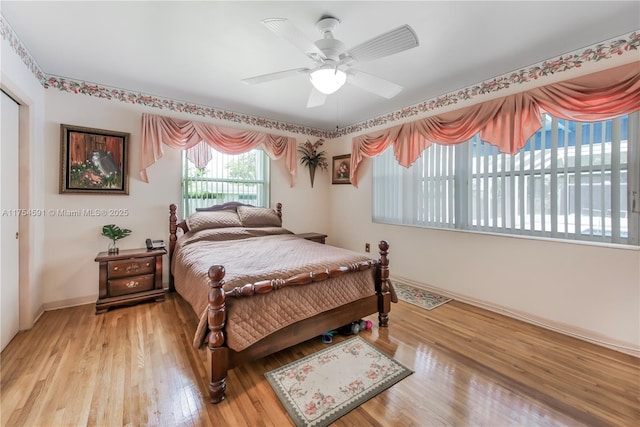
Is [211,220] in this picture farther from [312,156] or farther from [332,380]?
[332,380]

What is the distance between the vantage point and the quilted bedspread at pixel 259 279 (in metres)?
1.69

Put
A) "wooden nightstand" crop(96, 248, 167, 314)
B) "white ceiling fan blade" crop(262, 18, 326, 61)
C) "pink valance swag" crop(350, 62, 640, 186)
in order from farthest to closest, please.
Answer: "wooden nightstand" crop(96, 248, 167, 314)
"pink valance swag" crop(350, 62, 640, 186)
"white ceiling fan blade" crop(262, 18, 326, 61)

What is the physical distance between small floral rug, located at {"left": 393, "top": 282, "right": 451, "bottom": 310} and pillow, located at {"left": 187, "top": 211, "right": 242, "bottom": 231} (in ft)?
7.58

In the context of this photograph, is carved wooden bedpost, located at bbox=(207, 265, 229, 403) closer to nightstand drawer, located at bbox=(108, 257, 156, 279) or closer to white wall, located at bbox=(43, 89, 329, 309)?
nightstand drawer, located at bbox=(108, 257, 156, 279)

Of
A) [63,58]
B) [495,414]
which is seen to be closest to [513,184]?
[495,414]

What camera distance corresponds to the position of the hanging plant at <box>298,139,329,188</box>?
4602 millimetres

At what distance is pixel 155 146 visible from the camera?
320cm

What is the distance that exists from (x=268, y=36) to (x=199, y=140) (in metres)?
1.87

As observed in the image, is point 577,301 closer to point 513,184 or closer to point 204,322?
point 513,184

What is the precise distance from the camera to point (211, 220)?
11.1 ft

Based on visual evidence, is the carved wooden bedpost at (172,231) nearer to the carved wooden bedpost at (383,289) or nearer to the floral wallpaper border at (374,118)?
the floral wallpaper border at (374,118)

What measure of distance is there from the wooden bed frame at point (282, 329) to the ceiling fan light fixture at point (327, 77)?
1.39 m

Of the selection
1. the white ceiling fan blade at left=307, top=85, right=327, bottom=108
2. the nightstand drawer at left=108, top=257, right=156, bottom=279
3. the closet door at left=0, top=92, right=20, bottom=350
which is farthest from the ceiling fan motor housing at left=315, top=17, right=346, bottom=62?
the nightstand drawer at left=108, top=257, right=156, bottom=279

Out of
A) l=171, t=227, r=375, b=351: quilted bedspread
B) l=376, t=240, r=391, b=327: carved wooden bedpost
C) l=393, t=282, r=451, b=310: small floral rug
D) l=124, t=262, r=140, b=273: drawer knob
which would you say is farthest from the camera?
l=393, t=282, r=451, b=310: small floral rug
